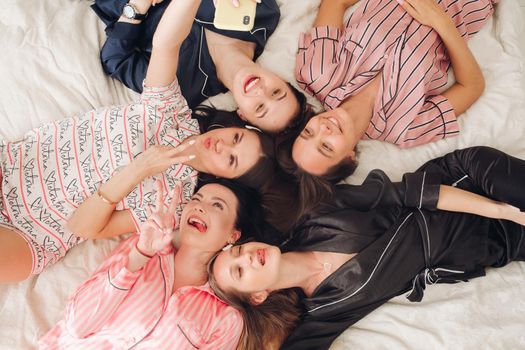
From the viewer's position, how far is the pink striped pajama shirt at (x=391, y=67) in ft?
4.91

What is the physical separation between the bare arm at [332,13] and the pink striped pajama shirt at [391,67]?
37mm

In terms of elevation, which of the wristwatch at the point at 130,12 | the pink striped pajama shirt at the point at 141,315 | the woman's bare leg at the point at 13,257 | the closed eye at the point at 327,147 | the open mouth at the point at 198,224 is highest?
the wristwatch at the point at 130,12

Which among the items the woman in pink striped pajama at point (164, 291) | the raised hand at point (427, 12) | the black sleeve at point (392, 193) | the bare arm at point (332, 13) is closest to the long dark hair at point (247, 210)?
the woman in pink striped pajama at point (164, 291)

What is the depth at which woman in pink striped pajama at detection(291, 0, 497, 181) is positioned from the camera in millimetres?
1494

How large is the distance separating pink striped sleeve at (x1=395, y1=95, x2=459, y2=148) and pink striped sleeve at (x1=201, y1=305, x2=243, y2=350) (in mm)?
769

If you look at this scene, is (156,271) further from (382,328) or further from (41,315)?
(382,328)

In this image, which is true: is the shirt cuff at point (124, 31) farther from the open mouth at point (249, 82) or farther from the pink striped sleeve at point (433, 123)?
the pink striped sleeve at point (433, 123)

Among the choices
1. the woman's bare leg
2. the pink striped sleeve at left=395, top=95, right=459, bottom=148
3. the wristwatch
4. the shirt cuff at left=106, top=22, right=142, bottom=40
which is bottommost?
the woman's bare leg

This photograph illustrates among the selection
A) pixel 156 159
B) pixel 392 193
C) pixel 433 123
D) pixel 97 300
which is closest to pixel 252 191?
pixel 156 159

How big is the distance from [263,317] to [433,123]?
82 centimetres

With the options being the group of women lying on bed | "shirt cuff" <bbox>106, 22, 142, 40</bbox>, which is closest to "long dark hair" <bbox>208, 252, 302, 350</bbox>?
the group of women lying on bed

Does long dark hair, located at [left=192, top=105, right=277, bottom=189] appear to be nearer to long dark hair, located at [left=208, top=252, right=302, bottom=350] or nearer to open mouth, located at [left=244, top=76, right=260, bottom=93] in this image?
open mouth, located at [left=244, top=76, right=260, bottom=93]

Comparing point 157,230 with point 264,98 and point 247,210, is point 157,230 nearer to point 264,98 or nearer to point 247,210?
point 247,210

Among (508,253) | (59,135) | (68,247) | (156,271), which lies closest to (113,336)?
(156,271)
